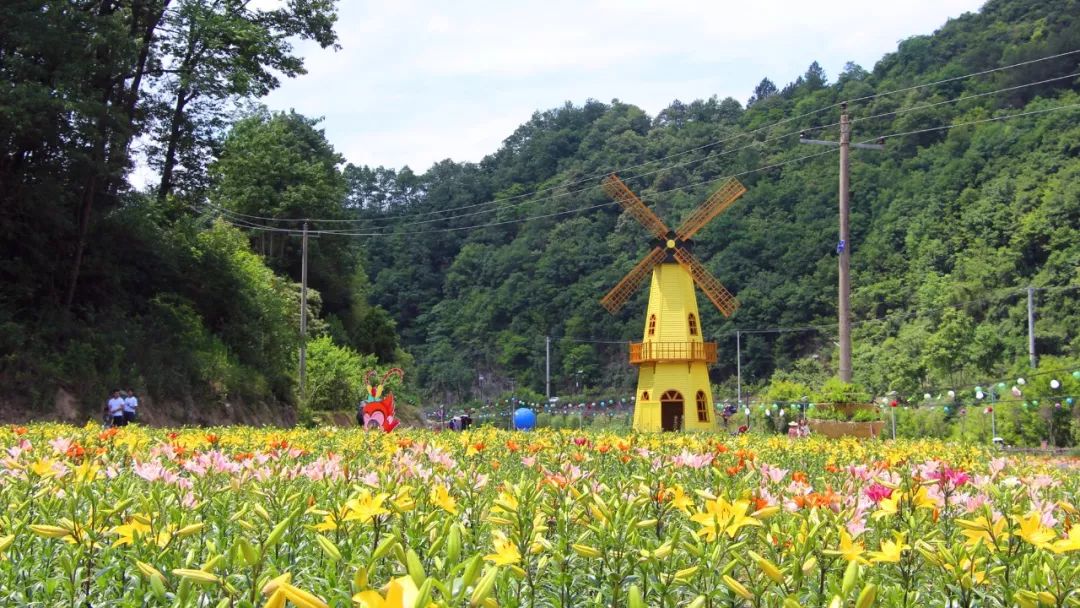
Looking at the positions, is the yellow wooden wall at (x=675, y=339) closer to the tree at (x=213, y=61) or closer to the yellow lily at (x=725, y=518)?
the tree at (x=213, y=61)

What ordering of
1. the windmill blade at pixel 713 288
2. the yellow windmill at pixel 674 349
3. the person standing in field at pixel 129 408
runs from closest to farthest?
the person standing in field at pixel 129 408 → the yellow windmill at pixel 674 349 → the windmill blade at pixel 713 288

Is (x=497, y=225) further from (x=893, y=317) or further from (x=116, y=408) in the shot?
(x=116, y=408)

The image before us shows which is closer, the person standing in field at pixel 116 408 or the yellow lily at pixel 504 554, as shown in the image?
the yellow lily at pixel 504 554

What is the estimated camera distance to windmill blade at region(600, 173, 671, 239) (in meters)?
31.0

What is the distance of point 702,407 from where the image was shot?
2958 centimetres

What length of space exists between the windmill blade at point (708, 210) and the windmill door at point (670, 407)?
15.7 ft

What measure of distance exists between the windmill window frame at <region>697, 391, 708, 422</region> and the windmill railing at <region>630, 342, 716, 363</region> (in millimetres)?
1089

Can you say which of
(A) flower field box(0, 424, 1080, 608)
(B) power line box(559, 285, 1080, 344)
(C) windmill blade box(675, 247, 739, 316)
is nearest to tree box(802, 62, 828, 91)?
(B) power line box(559, 285, 1080, 344)

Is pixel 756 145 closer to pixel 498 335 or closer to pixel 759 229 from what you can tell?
pixel 759 229

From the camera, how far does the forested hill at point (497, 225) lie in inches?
758

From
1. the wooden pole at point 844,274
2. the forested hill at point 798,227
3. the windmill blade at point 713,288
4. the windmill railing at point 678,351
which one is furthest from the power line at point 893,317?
the wooden pole at point 844,274

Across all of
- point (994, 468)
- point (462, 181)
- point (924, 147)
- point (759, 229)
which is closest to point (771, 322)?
point (759, 229)

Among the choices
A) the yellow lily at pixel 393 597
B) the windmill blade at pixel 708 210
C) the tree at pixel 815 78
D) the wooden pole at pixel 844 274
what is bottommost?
the yellow lily at pixel 393 597

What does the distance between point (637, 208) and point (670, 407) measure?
22.3 ft
